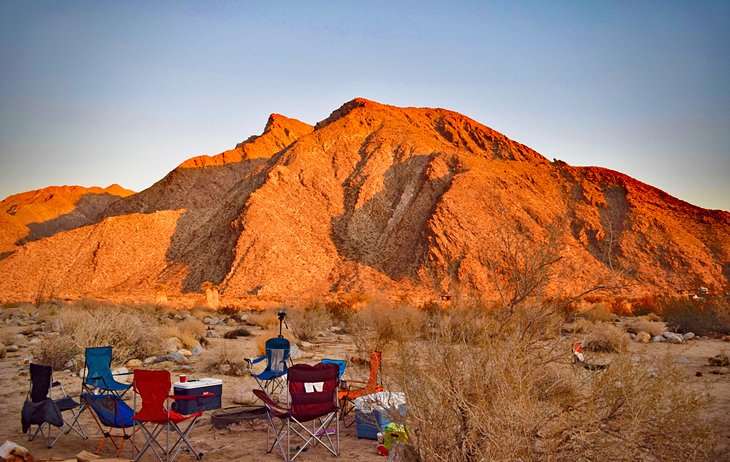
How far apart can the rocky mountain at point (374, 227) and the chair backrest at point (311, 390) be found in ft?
94.1

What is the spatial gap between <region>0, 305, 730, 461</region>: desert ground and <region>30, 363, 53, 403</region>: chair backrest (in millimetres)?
559

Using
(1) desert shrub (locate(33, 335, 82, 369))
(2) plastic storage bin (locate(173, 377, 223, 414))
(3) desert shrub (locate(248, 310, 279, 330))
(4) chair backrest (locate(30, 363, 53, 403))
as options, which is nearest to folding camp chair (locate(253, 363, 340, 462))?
(2) plastic storage bin (locate(173, 377, 223, 414))

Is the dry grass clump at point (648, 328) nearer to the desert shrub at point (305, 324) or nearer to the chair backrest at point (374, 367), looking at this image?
the desert shrub at point (305, 324)

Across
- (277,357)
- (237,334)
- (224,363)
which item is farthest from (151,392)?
(237,334)

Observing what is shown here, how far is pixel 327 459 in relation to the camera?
6.40m

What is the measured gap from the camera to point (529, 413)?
3.86 metres

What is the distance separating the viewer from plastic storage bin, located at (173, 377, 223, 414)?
7227mm

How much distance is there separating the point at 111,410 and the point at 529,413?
495 centimetres

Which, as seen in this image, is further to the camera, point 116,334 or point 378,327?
point 378,327

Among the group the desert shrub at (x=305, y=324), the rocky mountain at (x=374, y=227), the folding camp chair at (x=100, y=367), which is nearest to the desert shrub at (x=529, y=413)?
the folding camp chair at (x=100, y=367)

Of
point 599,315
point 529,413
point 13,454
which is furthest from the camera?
point 599,315

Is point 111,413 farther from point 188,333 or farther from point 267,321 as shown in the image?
point 267,321

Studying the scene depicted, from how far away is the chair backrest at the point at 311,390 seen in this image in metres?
6.40

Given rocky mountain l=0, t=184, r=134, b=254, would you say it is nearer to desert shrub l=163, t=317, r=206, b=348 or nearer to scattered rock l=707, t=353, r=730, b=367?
desert shrub l=163, t=317, r=206, b=348
